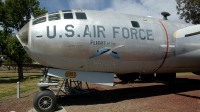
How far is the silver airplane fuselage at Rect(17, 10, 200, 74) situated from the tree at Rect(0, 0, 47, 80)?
1311cm

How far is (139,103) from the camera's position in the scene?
7781 mm

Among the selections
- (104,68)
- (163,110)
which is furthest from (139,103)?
(104,68)

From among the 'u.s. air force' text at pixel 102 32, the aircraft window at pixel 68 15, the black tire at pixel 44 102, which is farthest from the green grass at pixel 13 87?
the aircraft window at pixel 68 15

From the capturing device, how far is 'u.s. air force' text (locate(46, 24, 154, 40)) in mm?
6789

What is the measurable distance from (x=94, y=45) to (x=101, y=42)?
32 cm

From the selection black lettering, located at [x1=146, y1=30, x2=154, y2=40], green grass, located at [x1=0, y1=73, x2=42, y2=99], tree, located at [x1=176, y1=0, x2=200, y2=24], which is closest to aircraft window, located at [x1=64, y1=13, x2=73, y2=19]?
black lettering, located at [x1=146, y1=30, x2=154, y2=40]

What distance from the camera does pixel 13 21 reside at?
21469 mm

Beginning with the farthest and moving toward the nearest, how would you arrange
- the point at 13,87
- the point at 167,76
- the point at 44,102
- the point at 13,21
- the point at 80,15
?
the point at 13,21 < the point at 13,87 < the point at 167,76 < the point at 80,15 < the point at 44,102

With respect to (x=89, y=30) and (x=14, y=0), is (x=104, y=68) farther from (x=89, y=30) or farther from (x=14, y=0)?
(x=14, y=0)

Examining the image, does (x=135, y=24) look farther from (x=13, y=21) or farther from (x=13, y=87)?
(x=13, y=21)

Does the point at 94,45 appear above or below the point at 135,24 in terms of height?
below

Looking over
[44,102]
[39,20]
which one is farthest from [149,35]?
[44,102]

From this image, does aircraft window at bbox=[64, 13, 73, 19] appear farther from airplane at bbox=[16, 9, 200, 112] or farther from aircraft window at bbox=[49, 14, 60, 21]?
aircraft window at bbox=[49, 14, 60, 21]

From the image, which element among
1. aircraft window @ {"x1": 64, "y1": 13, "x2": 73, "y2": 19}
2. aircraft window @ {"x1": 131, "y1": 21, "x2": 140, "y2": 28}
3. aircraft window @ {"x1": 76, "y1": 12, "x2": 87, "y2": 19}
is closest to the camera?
aircraft window @ {"x1": 64, "y1": 13, "x2": 73, "y2": 19}
